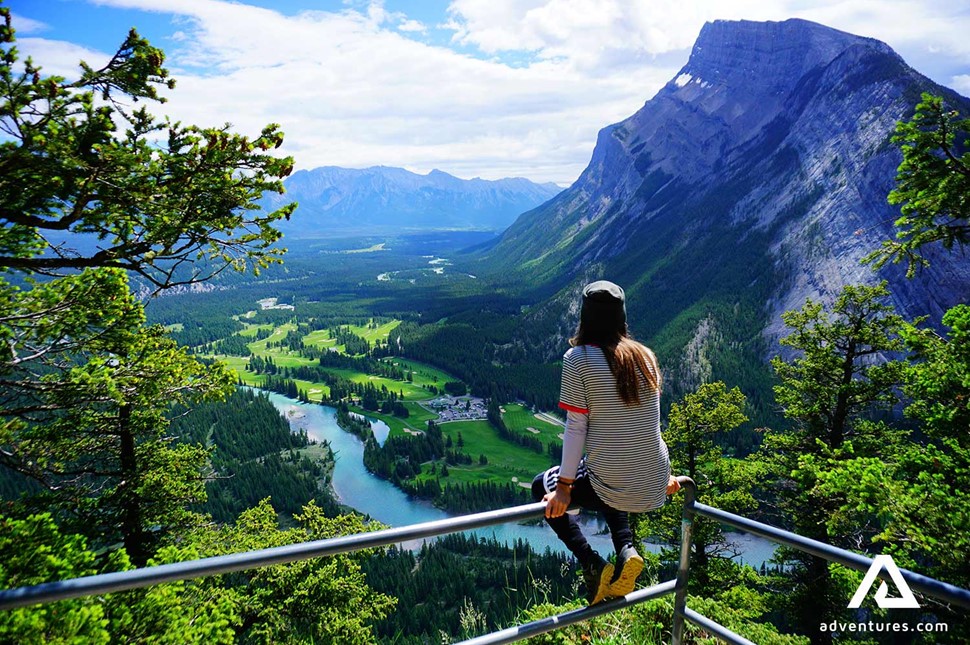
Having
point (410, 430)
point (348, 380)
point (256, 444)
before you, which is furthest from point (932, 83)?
point (256, 444)

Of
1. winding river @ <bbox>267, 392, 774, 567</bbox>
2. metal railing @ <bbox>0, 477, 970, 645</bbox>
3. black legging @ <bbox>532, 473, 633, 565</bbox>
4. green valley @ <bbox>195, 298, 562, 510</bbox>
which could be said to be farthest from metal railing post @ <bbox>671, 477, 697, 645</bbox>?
green valley @ <bbox>195, 298, 562, 510</bbox>

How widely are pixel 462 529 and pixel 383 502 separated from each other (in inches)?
3603

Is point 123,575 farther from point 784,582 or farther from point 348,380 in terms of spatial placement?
point 348,380

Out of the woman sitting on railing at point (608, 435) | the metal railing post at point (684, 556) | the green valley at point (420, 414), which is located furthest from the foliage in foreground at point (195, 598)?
the green valley at point (420, 414)

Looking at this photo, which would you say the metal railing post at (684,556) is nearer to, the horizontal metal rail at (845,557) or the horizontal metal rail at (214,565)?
the horizontal metal rail at (845,557)

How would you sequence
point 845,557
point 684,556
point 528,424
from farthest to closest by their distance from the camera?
point 528,424
point 684,556
point 845,557

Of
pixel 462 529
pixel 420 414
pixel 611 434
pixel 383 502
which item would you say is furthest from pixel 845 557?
pixel 420 414

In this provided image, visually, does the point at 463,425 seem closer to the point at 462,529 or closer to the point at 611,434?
the point at 611,434

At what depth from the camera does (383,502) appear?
290 feet

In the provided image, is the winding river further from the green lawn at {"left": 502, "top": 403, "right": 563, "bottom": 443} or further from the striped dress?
the striped dress

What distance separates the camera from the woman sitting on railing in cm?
422

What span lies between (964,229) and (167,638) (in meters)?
18.3

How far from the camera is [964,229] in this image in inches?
418

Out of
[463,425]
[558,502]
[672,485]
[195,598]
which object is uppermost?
[558,502]
